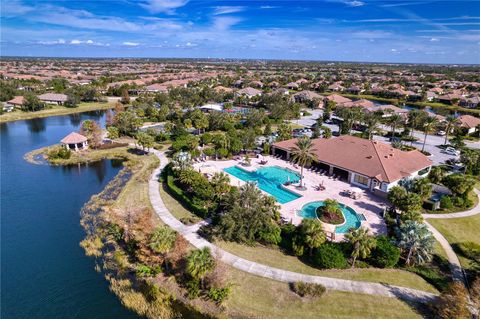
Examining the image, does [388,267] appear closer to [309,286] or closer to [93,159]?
[309,286]

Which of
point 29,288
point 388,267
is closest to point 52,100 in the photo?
point 29,288

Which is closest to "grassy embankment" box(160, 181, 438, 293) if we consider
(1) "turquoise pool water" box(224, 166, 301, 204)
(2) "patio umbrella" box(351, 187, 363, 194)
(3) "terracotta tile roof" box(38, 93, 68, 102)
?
(1) "turquoise pool water" box(224, 166, 301, 204)

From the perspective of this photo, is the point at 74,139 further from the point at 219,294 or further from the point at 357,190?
the point at 357,190

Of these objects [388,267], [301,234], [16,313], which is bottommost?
[16,313]

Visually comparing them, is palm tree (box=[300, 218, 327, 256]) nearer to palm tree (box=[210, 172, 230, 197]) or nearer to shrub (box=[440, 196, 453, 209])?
palm tree (box=[210, 172, 230, 197])

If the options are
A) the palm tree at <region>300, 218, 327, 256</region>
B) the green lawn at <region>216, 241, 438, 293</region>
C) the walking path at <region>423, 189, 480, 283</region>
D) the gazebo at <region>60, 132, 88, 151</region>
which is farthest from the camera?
the gazebo at <region>60, 132, 88, 151</region>

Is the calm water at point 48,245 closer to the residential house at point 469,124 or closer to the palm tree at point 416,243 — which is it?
the palm tree at point 416,243
